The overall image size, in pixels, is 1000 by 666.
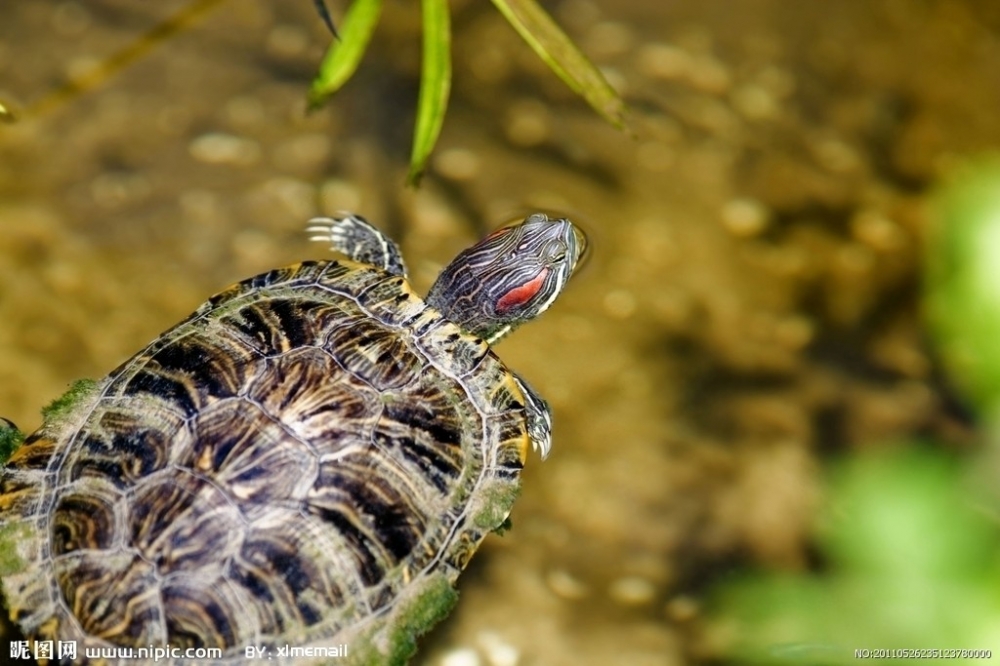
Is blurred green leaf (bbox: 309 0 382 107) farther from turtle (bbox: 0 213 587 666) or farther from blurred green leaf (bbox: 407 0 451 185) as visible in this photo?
turtle (bbox: 0 213 587 666)

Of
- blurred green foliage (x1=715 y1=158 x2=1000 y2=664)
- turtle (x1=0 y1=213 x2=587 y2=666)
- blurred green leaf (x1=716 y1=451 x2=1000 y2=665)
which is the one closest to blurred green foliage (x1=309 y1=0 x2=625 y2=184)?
turtle (x1=0 y1=213 x2=587 y2=666)

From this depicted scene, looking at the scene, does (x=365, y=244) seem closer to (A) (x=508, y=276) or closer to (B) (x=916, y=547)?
(A) (x=508, y=276)

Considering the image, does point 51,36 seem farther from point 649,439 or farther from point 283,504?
point 649,439

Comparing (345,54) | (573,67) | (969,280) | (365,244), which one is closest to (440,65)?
(345,54)

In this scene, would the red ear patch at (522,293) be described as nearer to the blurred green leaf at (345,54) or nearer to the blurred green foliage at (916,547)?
the blurred green leaf at (345,54)

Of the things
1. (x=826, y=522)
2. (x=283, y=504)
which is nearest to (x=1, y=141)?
(x=283, y=504)

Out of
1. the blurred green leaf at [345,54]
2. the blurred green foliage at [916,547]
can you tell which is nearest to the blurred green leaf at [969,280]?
the blurred green foliage at [916,547]
